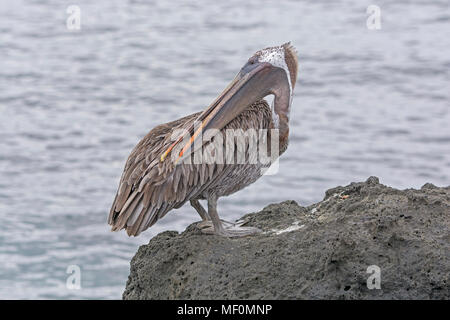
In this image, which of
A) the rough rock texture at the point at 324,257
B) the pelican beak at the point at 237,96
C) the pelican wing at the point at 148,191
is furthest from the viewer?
the pelican beak at the point at 237,96

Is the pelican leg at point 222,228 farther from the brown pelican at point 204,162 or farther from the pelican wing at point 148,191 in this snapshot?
the pelican wing at point 148,191

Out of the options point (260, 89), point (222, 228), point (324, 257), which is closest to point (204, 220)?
point (222, 228)

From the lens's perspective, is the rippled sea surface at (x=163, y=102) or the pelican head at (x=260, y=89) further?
the rippled sea surface at (x=163, y=102)

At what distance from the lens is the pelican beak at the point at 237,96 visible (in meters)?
7.53

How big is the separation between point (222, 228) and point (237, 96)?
1217mm

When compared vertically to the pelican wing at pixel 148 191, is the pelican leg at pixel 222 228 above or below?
below

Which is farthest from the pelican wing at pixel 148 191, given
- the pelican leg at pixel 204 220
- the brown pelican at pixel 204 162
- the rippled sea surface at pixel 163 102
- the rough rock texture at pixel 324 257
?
the rippled sea surface at pixel 163 102

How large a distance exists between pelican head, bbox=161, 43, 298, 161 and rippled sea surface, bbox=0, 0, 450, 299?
19.0 ft

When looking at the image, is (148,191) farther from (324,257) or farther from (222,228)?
(324,257)

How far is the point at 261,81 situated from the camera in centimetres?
813

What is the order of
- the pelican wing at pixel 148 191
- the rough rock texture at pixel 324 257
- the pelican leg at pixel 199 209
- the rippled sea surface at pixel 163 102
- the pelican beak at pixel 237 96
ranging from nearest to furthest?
1. the rough rock texture at pixel 324 257
2. the pelican wing at pixel 148 191
3. the pelican beak at pixel 237 96
4. the pelican leg at pixel 199 209
5. the rippled sea surface at pixel 163 102

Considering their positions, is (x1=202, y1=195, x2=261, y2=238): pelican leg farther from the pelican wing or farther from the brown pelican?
the pelican wing

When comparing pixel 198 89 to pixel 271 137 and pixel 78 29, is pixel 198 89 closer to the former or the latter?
pixel 78 29

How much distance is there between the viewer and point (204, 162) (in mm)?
7504
